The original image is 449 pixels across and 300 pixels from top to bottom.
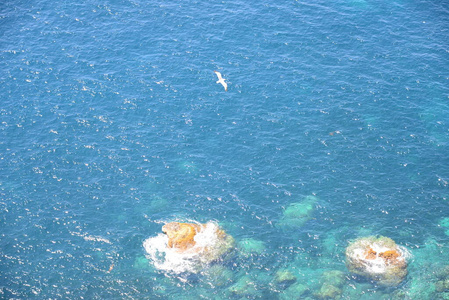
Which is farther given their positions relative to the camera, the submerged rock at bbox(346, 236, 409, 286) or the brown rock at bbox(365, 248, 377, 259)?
the brown rock at bbox(365, 248, 377, 259)

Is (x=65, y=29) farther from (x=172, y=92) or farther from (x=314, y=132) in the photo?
(x=314, y=132)

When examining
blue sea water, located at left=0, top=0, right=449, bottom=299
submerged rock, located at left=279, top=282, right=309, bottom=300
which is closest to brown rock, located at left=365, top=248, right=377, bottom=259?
blue sea water, located at left=0, top=0, right=449, bottom=299

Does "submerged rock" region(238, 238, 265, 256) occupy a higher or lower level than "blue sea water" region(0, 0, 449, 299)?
lower

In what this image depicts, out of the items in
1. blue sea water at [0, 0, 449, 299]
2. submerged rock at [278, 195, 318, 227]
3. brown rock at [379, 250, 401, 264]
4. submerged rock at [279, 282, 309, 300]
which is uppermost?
blue sea water at [0, 0, 449, 299]

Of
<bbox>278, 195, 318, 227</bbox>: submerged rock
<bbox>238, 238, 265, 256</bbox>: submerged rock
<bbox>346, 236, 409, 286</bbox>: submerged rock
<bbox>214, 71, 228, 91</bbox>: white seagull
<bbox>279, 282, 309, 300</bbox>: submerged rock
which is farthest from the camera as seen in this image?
<bbox>214, 71, 228, 91</bbox>: white seagull

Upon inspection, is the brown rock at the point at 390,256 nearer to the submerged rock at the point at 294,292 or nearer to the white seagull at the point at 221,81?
the submerged rock at the point at 294,292

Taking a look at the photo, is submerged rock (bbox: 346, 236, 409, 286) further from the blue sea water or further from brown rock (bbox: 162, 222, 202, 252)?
brown rock (bbox: 162, 222, 202, 252)

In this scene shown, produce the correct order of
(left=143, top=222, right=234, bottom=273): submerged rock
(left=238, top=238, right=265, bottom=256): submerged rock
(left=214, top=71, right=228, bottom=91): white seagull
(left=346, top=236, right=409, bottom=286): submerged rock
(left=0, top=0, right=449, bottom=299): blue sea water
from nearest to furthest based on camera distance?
(left=346, top=236, right=409, bottom=286): submerged rock, (left=0, top=0, right=449, bottom=299): blue sea water, (left=143, top=222, right=234, bottom=273): submerged rock, (left=238, top=238, right=265, bottom=256): submerged rock, (left=214, top=71, right=228, bottom=91): white seagull

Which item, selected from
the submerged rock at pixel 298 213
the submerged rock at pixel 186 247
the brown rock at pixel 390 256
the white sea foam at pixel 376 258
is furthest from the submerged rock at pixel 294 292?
the brown rock at pixel 390 256
